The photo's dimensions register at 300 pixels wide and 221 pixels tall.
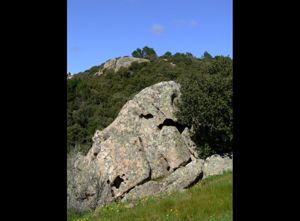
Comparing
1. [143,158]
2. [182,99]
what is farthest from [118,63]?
[143,158]

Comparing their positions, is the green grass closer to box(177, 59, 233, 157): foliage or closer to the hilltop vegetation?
the hilltop vegetation

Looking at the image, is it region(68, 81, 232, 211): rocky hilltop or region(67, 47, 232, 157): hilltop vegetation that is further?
region(67, 47, 232, 157): hilltop vegetation

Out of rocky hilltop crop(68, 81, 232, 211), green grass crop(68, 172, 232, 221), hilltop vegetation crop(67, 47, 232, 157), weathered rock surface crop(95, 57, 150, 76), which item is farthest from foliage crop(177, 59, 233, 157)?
weathered rock surface crop(95, 57, 150, 76)

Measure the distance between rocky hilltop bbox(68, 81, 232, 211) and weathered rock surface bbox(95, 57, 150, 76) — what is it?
24989mm

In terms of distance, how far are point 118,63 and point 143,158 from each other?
97.1 ft

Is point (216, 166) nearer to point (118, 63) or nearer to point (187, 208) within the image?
point (187, 208)

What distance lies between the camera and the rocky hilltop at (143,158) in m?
19.1

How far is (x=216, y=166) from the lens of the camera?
19688mm

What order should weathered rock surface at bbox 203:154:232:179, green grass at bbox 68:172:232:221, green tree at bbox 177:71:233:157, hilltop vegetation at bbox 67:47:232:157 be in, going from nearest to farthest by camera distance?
green grass at bbox 68:172:232:221 < weathered rock surface at bbox 203:154:232:179 < green tree at bbox 177:71:233:157 < hilltop vegetation at bbox 67:47:232:157

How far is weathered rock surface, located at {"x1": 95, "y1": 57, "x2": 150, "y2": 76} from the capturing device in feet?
160

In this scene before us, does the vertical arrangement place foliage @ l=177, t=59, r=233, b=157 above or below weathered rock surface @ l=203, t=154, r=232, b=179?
above

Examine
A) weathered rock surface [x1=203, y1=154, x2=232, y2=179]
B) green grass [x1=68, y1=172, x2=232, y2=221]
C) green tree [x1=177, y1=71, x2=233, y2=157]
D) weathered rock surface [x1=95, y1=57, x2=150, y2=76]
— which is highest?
weathered rock surface [x1=95, y1=57, x2=150, y2=76]

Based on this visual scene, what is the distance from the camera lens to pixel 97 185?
63.5ft
